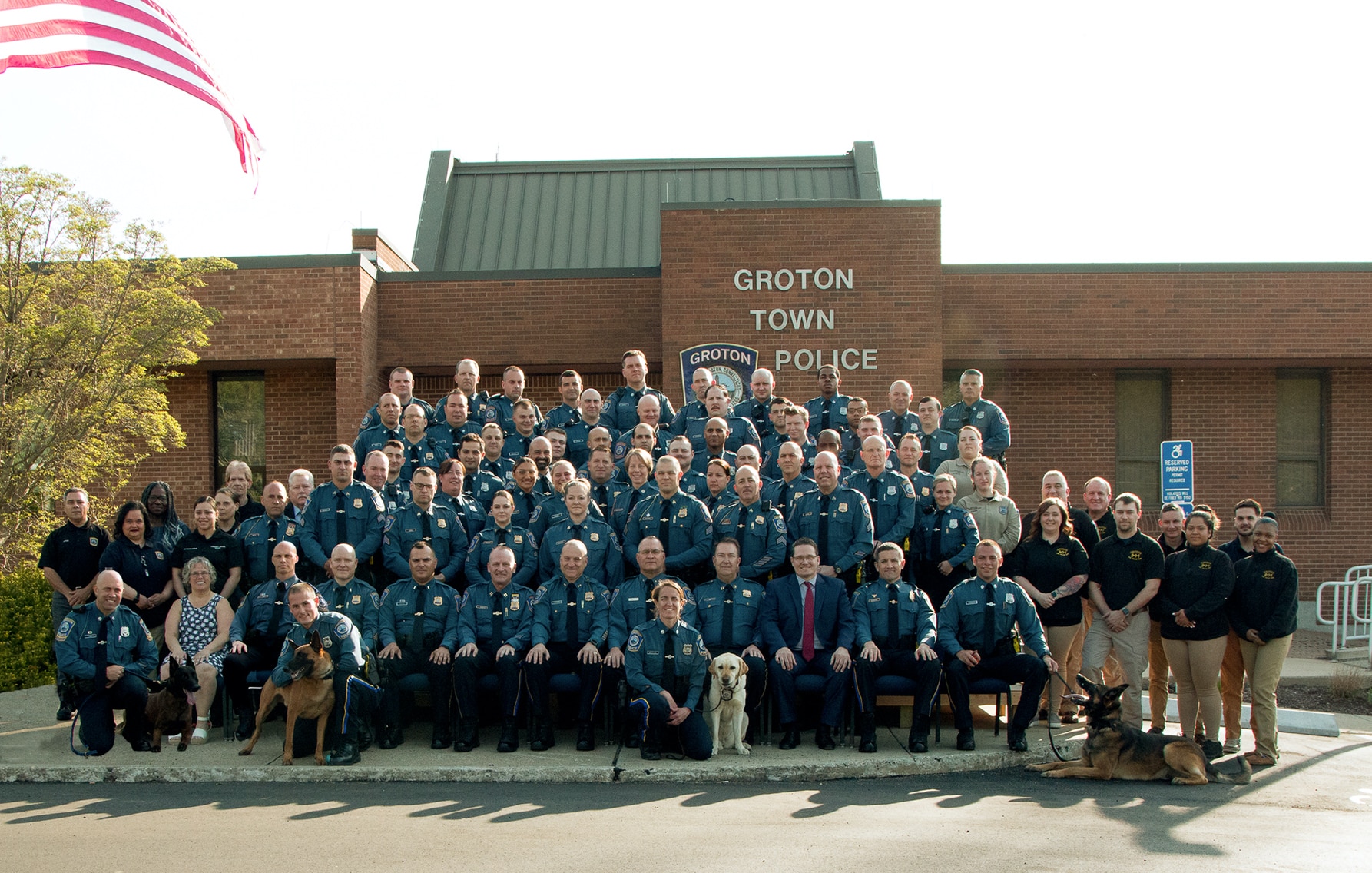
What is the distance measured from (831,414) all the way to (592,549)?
3683 mm

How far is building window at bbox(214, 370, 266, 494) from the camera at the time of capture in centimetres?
1705

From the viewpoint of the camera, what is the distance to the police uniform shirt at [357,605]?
8.95 metres

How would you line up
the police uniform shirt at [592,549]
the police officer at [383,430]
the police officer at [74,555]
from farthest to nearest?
the police officer at [383,430] < the police officer at [74,555] < the police uniform shirt at [592,549]

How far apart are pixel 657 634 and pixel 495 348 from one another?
9.40 meters

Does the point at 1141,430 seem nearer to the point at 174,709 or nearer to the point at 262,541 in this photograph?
the point at 262,541

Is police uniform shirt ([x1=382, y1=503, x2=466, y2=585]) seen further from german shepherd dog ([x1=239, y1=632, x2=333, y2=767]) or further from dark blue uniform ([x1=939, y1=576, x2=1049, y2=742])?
dark blue uniform ([x1=939, y1=576, x2=1049, y2=742])

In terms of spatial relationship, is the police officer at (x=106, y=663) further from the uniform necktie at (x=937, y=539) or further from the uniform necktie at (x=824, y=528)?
the uniform necktie at (x=937, y=539)

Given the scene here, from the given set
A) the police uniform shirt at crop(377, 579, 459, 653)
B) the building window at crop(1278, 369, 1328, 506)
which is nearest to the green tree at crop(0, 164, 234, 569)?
the police uniform shirt at crop(377, 579, 459, 653)

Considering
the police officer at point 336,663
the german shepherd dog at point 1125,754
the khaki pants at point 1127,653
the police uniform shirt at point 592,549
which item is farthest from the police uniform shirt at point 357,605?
the khaki pants at point 1127,653

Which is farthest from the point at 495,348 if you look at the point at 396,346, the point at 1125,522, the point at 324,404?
the point at 1125,522

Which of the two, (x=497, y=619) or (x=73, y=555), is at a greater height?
(x=73, y=555)

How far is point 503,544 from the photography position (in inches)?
371

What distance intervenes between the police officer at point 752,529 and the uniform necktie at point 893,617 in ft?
3.22

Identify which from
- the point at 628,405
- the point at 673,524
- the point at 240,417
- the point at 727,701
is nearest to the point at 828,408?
the point at 628,405
